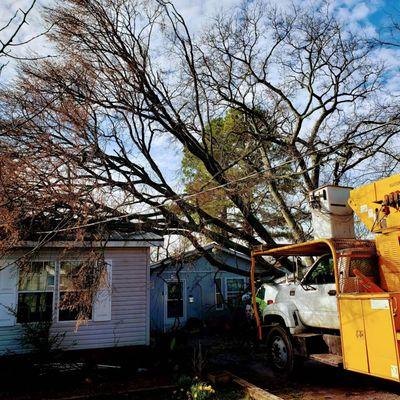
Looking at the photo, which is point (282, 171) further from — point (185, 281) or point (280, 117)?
point (185, 281)

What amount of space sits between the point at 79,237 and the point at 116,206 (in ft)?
3.98

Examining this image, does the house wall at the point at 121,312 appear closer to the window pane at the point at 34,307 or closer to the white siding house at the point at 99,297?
the white siding house at the point at 99,297

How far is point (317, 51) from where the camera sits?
15305mm

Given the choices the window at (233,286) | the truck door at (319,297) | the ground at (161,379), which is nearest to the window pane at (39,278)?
the ground at (161,379)

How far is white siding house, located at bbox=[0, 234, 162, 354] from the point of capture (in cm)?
1043

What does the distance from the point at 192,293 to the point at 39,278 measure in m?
10.3

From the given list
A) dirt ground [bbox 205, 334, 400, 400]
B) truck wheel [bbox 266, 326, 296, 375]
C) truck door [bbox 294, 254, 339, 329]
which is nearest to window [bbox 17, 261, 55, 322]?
dirt ground [bbox 205, 334, 400, 400]

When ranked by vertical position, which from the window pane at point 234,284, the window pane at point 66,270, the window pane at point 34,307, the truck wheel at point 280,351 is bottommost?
the truck wheel at point 280,351

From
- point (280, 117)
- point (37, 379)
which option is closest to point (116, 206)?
point (37, 379)

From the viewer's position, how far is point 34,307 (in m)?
10.8

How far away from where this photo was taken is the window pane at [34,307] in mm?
10648

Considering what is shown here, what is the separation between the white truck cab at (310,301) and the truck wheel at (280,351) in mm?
248

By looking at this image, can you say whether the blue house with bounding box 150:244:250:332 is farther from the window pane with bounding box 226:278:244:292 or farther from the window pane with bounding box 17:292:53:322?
the window pane with bounding box 17:292:53:322

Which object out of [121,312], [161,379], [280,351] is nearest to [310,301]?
[280,351]
